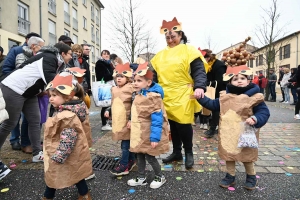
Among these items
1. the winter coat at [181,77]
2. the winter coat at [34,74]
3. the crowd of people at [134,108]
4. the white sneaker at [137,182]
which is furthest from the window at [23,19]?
the white sneaker at [137,182]

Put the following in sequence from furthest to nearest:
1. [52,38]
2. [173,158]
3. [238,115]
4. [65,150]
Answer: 1. [52,38]
2. [173,158]
3. [238,115]
4. [65,150]

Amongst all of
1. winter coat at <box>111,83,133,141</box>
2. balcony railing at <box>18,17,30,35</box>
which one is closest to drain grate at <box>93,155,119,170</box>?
winter coat at <box>111,83,133,141</box>

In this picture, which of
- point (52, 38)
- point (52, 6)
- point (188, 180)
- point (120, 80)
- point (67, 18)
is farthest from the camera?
point (67, 18)

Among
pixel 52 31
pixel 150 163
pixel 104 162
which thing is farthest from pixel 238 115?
pixel 52 31

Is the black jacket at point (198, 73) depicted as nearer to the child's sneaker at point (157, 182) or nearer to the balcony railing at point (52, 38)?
the child's sneaker at point (157, 182)

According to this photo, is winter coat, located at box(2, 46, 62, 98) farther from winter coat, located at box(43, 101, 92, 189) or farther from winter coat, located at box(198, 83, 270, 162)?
winter coat, located at box(198, 83, 270, 162)

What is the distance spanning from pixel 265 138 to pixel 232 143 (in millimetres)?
3026

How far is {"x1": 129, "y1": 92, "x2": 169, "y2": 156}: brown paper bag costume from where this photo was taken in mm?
2781

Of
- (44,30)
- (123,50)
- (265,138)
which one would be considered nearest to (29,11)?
(44,30)

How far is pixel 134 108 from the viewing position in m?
2.91

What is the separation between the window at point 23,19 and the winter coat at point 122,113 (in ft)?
56.2

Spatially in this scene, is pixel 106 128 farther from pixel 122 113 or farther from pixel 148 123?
pixel 148 123

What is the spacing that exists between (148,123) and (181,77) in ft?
2.76

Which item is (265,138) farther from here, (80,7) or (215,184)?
(80,7)
